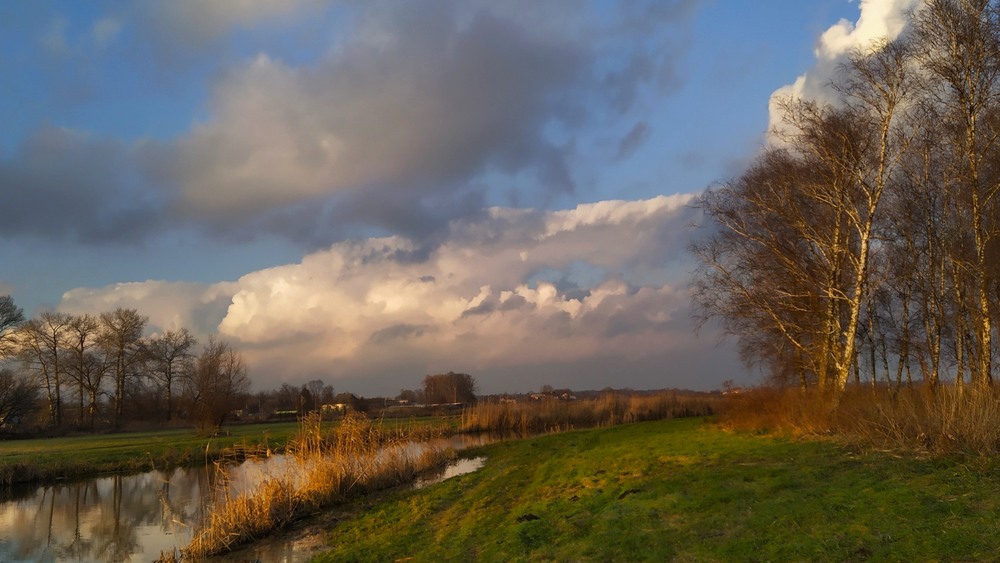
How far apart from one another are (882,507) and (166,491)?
22.2m

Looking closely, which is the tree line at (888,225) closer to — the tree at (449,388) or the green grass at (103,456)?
the green grass at (103,456)

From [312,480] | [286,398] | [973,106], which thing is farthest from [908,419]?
[286,398]

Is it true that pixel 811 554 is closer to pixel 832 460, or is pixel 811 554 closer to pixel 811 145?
pixel 832 460

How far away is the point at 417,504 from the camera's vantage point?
15.2 meters

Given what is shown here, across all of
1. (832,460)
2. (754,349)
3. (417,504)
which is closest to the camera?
(832,460)

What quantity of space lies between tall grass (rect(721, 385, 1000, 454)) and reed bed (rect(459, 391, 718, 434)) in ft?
76.2

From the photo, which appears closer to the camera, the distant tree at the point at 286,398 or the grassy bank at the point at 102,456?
the grassy bank at the point at 102,456

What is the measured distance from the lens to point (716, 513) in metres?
9.02

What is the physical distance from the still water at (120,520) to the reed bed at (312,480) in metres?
0.51

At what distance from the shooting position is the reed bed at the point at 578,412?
138ft

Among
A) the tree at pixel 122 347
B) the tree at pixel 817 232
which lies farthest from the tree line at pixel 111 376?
the tree at pixel 817 232

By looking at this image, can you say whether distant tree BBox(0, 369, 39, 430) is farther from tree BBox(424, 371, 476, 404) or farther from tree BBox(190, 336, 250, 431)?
tree BBox(424, 371, 476, 404)

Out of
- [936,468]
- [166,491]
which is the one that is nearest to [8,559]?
[166,491]

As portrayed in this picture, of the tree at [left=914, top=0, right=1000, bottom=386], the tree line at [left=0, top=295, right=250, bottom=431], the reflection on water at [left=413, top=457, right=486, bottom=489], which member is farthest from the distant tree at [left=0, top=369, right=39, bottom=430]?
the tree at [left=914, top=0, right=1000, bottom=386]
